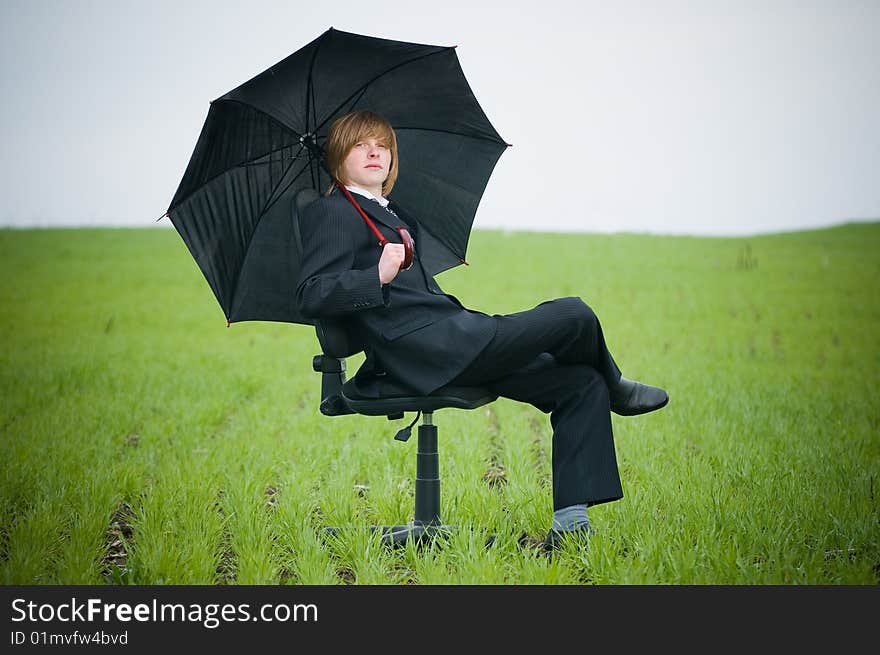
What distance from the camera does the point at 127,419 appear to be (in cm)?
693

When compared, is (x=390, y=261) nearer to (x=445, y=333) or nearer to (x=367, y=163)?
(x=445, y=333)

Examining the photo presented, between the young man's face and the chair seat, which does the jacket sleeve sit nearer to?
the young man's face

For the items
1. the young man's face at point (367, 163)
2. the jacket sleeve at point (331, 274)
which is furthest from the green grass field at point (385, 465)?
the young man's face at point (367, 163)

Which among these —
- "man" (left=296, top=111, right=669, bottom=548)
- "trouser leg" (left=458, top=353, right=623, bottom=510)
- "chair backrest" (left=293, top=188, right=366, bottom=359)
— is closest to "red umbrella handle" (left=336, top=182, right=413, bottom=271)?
"man" (left=296, top=111, right=669, bottom=548)

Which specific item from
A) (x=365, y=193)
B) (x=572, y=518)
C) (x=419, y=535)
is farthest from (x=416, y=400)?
(x=365, y=193)

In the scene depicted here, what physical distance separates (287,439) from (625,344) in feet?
20.7

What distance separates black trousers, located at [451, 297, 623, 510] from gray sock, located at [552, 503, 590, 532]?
4cm

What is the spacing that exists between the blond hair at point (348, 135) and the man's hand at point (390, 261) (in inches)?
21.6

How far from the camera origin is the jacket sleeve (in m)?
3.40

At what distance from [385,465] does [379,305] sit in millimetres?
2242

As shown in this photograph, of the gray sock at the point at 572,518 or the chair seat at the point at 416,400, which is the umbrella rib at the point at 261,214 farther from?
the gray sock at the point at 572,518

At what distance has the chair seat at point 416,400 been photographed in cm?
356

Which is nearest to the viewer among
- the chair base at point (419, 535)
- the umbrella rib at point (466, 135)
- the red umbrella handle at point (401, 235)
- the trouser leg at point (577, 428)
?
the red umbrella handle at point (401, 235)
